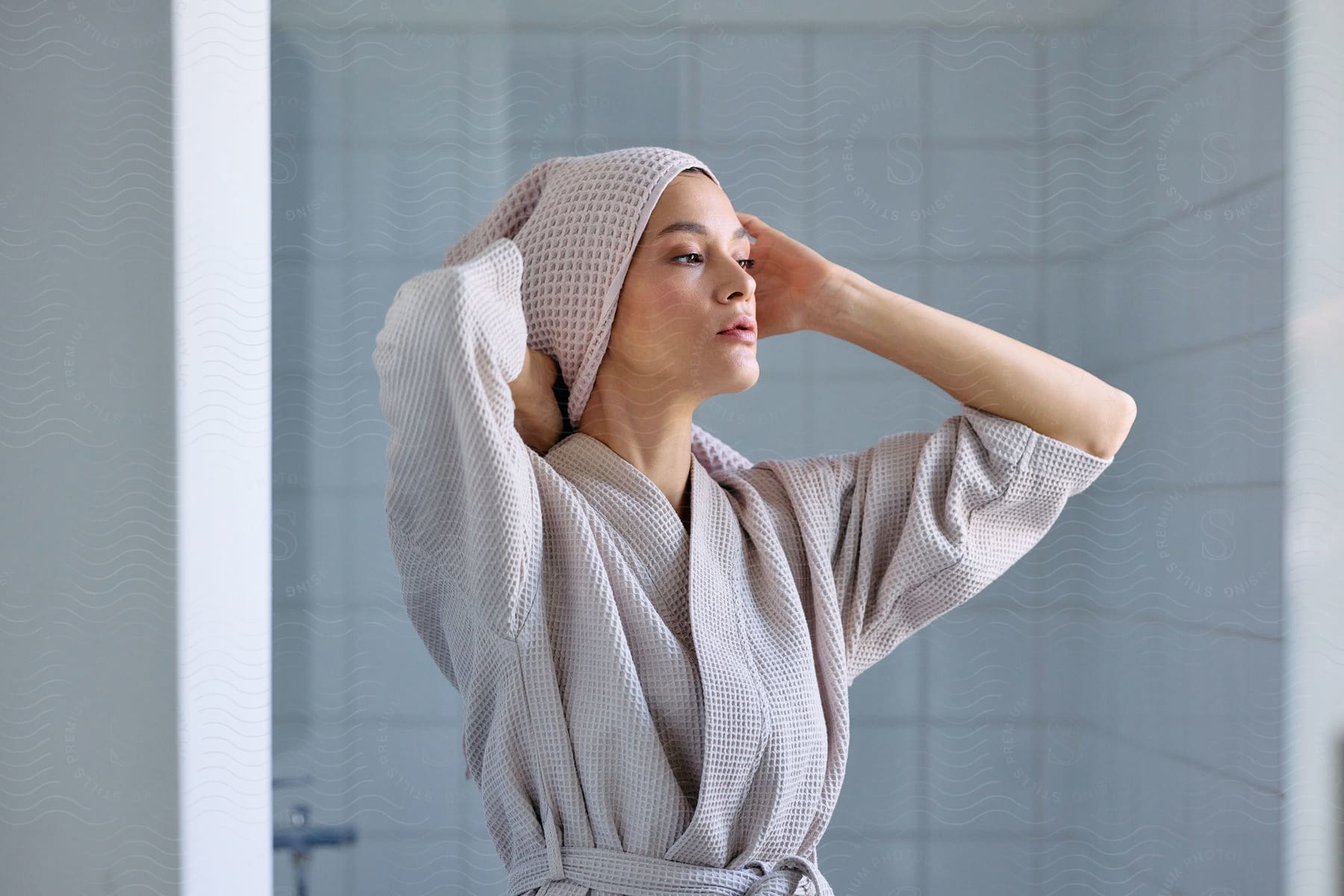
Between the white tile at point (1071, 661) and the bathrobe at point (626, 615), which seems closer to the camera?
the bathrobe at point (626, 615)

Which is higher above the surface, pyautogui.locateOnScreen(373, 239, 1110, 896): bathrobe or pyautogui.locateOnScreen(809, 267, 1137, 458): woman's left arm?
pyautogui.locateOnScreen(809, 267, 1137, 458): woman's left arm

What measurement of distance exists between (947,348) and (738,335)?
0.14 m

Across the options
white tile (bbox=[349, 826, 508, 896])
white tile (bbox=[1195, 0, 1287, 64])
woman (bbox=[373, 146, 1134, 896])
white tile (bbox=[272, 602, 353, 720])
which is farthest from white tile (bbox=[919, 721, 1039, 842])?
white tile (bbox=[1195, 0, 1287, 64])

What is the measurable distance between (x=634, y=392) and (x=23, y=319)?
1.58ft

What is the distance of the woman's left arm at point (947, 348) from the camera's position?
2.13ft

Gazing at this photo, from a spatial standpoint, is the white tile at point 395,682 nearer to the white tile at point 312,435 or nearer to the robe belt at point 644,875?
the white tile at point 312,435

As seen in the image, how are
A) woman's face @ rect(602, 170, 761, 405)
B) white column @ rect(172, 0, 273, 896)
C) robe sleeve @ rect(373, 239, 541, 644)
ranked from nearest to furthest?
robe sleeve @ rect(373, 239, 541, 644)
woman's face @ rect(602, 170, 761, 405)
white column @ rect(172, 0, 273, 896)

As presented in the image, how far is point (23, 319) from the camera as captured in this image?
32.0 inches

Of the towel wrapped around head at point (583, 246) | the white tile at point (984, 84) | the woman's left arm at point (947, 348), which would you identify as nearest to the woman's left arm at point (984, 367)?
the woman's left arm at point (947, 348)

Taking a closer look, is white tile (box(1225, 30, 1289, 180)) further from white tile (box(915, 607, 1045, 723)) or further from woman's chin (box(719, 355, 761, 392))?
woman's chin (box(719, 355, 761, 392))

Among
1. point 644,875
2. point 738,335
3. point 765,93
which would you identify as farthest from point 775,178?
point 644,875

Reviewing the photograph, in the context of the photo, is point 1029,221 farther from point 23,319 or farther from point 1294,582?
point 23,319

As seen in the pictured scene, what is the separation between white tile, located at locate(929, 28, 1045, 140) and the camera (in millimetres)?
835

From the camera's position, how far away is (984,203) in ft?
2.75
